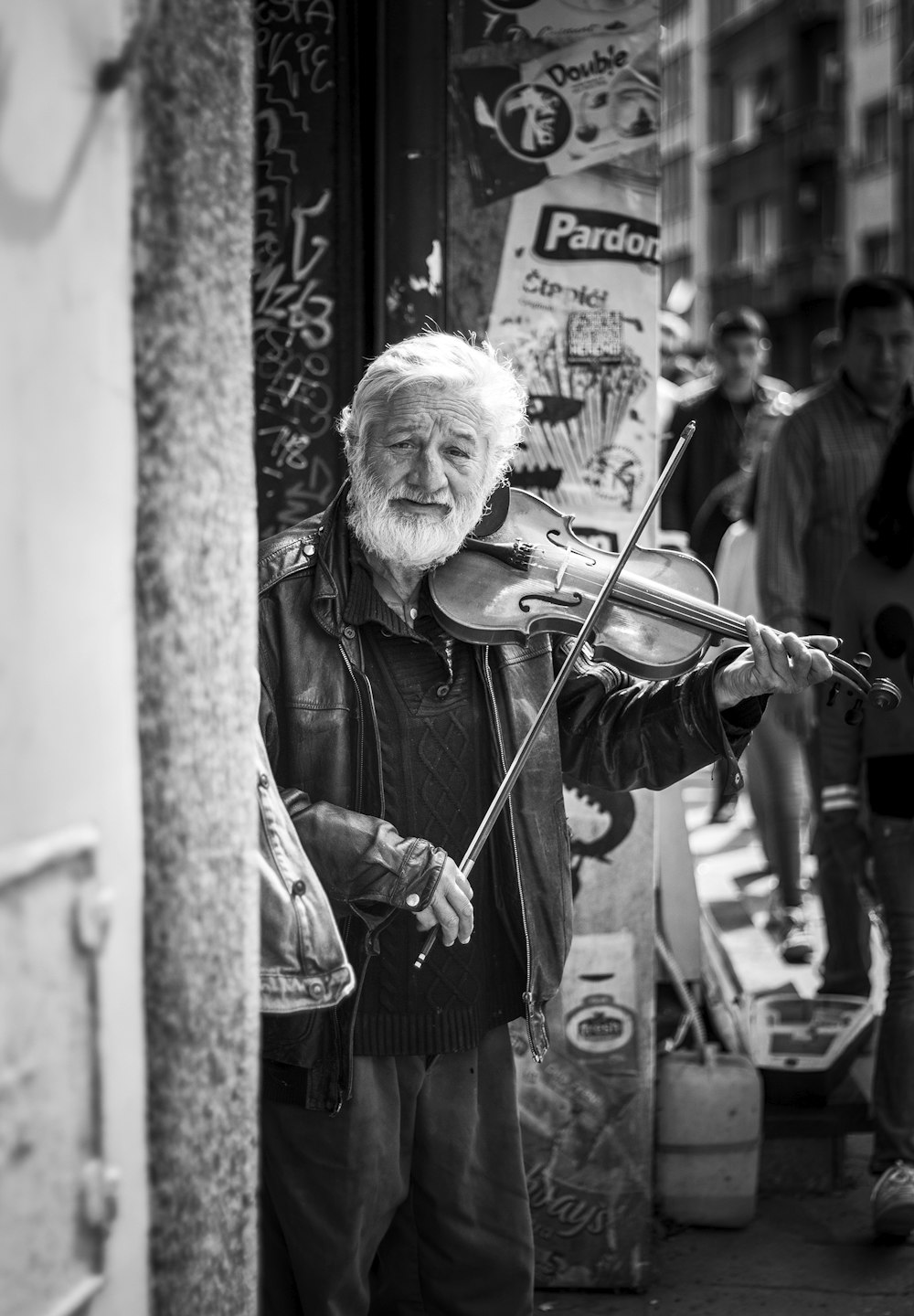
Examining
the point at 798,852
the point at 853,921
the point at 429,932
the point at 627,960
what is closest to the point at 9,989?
the point at 429,932

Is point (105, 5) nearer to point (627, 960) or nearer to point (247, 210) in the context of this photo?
point (247, 210)

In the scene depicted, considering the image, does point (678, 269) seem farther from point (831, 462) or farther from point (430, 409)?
point (430, 409)

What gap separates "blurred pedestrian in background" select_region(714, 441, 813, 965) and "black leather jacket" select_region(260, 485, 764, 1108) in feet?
11.3

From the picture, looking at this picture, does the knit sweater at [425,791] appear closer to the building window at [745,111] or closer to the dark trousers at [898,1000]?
the dark trousers at [898,1000]

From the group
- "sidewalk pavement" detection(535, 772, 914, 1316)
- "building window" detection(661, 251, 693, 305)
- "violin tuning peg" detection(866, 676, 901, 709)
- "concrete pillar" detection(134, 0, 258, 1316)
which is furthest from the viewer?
"building window" detection(661, 251, 693, 305)

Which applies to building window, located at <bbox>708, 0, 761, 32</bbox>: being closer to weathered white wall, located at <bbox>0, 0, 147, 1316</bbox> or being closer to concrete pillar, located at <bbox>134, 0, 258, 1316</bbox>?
concrete pillar, located at <bbox>134, 0, 258, 1316</bbox>

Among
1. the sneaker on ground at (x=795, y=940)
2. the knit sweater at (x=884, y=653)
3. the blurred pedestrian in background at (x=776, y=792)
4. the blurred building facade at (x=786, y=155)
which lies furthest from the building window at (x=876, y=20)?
the knit sweater at (x=884, y=653)

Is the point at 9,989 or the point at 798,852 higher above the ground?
the point at 9,989

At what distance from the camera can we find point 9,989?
1.48 meters

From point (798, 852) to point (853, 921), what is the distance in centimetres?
136

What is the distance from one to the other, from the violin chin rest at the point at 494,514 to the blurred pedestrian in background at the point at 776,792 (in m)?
3.36

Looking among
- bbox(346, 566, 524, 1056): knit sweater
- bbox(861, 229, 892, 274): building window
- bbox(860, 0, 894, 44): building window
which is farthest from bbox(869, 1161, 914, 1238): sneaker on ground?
bbox(860, 0, 894, 44): building window

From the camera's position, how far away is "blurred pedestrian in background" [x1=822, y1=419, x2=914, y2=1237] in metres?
3.83

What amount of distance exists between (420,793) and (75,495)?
4.18 ft
